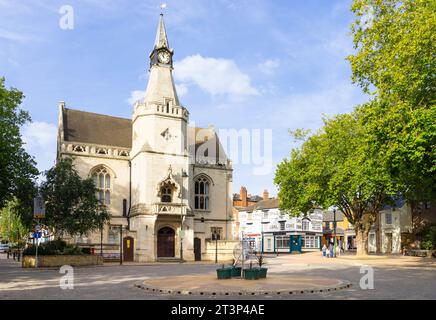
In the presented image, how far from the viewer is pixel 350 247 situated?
88625mm

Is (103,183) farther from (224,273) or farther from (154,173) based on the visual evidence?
(224,273)

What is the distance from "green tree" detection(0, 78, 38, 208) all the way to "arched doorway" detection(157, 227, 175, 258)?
13.3 m

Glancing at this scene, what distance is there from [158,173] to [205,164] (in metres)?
8.82

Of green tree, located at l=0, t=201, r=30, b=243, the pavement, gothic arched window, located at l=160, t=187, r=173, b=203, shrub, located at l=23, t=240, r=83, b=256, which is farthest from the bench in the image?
green tree, located at l=0, t=201, r=30, b=243

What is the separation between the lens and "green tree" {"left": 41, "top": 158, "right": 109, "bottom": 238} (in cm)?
3556

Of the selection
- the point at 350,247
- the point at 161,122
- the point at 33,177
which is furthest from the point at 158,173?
the point at 350,247

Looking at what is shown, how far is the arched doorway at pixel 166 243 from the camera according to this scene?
44.0 meters

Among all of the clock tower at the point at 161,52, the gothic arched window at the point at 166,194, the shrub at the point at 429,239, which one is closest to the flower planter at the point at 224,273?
the gothic arched window at the point at 166,194

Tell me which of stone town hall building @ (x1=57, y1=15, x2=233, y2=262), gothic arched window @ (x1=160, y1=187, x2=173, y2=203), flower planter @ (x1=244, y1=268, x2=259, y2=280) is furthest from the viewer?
gothic arched window @ (x1=160, y1=187, x2=173, y2=203)

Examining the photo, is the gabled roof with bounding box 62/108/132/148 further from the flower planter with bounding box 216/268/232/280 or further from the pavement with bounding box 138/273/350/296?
the pavement with bounding box 138/273/350/296

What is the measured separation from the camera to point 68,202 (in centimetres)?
3588

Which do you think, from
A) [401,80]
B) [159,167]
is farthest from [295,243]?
[401,80]

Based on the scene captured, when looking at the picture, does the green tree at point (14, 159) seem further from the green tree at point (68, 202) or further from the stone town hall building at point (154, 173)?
the stone town hall building at point (154, 173)
